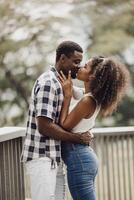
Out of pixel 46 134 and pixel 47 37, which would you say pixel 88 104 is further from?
pixel 47 37

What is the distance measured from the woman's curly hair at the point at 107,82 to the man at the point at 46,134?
0.13m

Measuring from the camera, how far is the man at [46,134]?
208cm

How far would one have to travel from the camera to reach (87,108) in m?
2.09

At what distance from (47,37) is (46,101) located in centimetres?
836

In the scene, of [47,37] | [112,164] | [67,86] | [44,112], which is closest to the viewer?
[44,112]

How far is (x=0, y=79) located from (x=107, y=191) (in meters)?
7.71

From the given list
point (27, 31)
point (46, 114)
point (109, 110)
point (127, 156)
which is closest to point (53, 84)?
point (46, 114)

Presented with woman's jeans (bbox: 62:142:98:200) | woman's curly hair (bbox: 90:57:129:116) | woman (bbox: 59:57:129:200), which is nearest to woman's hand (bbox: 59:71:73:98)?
woman (bbox: 59:57:129:200)

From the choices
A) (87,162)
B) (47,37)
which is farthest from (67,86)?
(47,37)

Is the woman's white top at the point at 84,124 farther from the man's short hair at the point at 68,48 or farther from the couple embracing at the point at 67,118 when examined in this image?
the man's short hair at the point at 68,48

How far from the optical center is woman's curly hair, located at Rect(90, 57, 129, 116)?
83.5 inches

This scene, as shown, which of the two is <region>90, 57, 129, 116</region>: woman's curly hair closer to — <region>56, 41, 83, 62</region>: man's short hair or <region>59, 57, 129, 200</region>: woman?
<region>59, 57, 129, 200</region>: woman

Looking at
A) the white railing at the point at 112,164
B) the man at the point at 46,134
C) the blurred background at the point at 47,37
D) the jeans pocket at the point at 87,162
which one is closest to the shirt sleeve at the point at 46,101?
the man at the point at 46,134

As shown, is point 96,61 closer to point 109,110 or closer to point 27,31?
point 109,110
